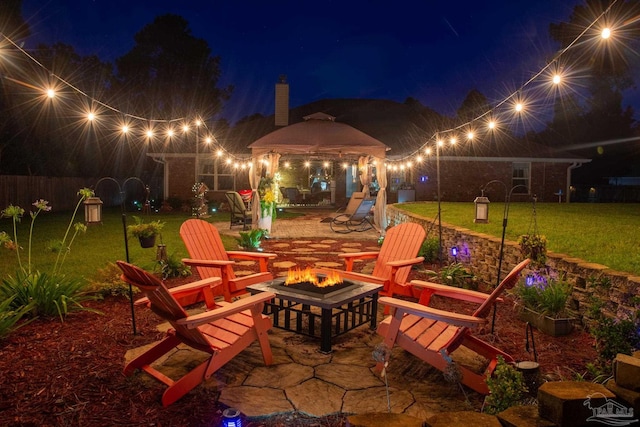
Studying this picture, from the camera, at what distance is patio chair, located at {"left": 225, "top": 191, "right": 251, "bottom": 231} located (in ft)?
38.6

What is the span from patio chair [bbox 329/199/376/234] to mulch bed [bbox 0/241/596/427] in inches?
286

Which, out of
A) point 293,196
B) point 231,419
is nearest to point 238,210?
point 231,419

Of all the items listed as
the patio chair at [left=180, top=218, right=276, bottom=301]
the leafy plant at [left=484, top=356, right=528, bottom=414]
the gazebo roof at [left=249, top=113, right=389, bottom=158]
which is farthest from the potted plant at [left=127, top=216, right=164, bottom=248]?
the gazebo roof at [left=249, top=113, right=389, bottom=158]

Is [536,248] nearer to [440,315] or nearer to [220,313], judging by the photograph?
[440,315]

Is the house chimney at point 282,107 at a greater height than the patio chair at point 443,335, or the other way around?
the house chimney at point 282,107

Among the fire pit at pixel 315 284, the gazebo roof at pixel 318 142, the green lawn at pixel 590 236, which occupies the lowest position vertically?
the fire pit at pixel 315 284

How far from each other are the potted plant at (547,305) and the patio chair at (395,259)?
3.61ft

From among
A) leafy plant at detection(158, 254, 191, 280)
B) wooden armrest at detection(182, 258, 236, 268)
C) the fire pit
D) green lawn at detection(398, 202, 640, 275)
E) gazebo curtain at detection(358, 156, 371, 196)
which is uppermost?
gazebo curtain at detection(358, 156, 371, 196)

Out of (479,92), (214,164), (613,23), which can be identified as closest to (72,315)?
(613,23)

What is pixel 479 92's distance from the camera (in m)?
31.2

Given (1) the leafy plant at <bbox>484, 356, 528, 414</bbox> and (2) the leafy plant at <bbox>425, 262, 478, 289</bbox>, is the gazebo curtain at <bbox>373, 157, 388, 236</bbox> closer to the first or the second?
(2) the leafy plant at <bbox>425, 262, 478, 289</bbox>

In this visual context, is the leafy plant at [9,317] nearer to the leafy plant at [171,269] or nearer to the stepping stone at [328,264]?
the leafy plant at [171,269]

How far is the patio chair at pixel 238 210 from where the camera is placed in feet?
38.6

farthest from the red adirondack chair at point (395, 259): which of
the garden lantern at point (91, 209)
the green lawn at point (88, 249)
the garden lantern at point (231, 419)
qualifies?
the green lawn at point (88, 249)
